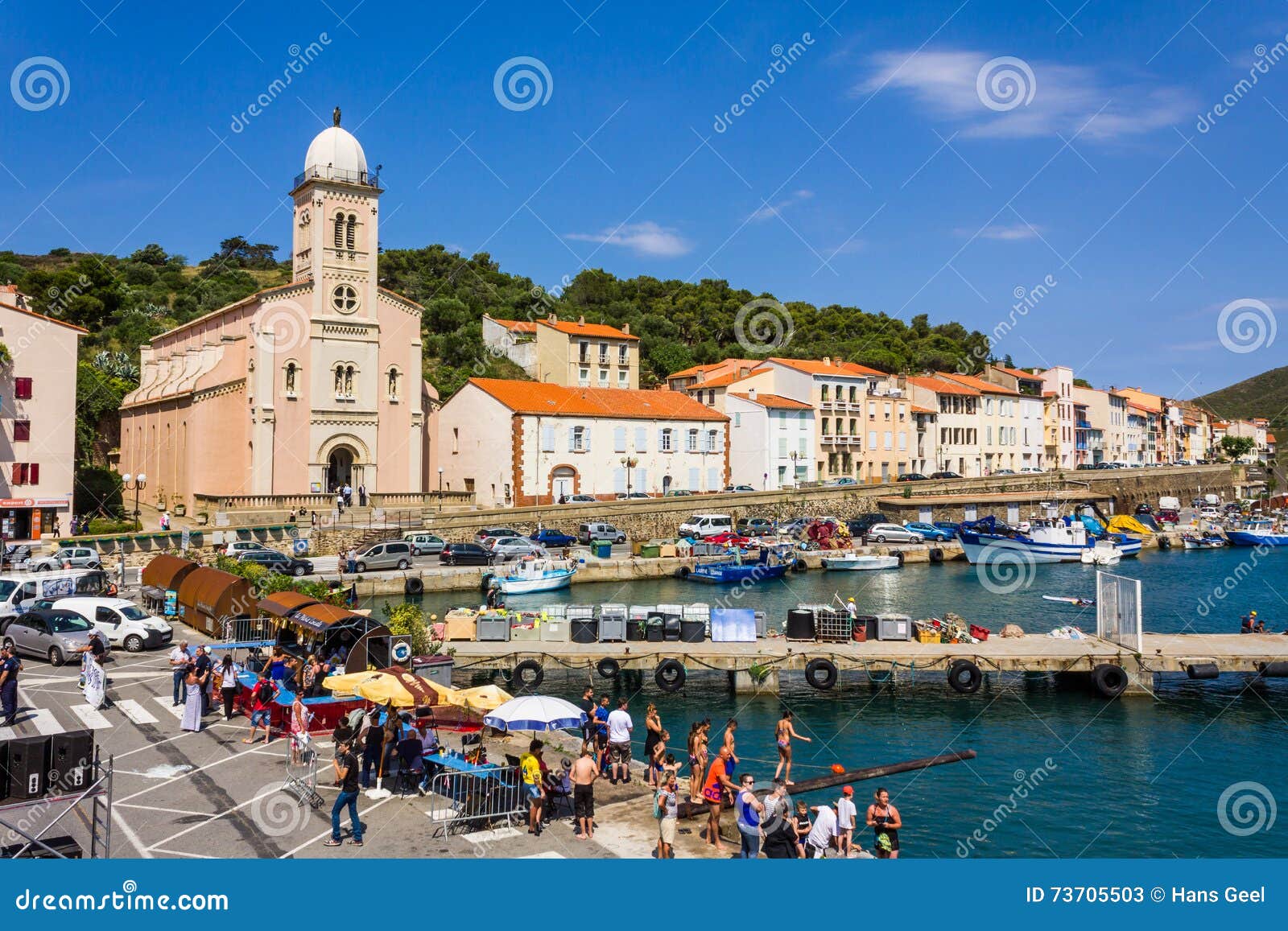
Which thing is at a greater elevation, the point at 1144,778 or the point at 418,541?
the point at 418,541

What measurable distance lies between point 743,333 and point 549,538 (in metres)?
68.2

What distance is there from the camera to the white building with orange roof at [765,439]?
75500 millimetres

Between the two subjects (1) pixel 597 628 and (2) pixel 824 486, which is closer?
(1) pixel 597 628

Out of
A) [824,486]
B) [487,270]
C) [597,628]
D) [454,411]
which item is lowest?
[597,628]

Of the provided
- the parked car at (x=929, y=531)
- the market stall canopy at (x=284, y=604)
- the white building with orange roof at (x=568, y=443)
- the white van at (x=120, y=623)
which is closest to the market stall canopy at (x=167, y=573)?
the white van at (x=120, y=623)

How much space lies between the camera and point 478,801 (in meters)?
14.3

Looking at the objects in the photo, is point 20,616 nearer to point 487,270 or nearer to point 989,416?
point 989,416

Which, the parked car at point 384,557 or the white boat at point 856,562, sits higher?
the parked car at point 384,557

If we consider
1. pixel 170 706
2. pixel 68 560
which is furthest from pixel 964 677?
pixel 68 560

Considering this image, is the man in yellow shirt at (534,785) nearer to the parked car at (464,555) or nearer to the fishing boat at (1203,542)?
the parked car at (464,555)

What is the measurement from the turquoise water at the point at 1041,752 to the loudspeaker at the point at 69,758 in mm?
13335

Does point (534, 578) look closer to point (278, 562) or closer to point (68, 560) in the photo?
point (278, 562)

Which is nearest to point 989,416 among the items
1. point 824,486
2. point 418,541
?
point 824,486

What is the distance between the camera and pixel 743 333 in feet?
390
